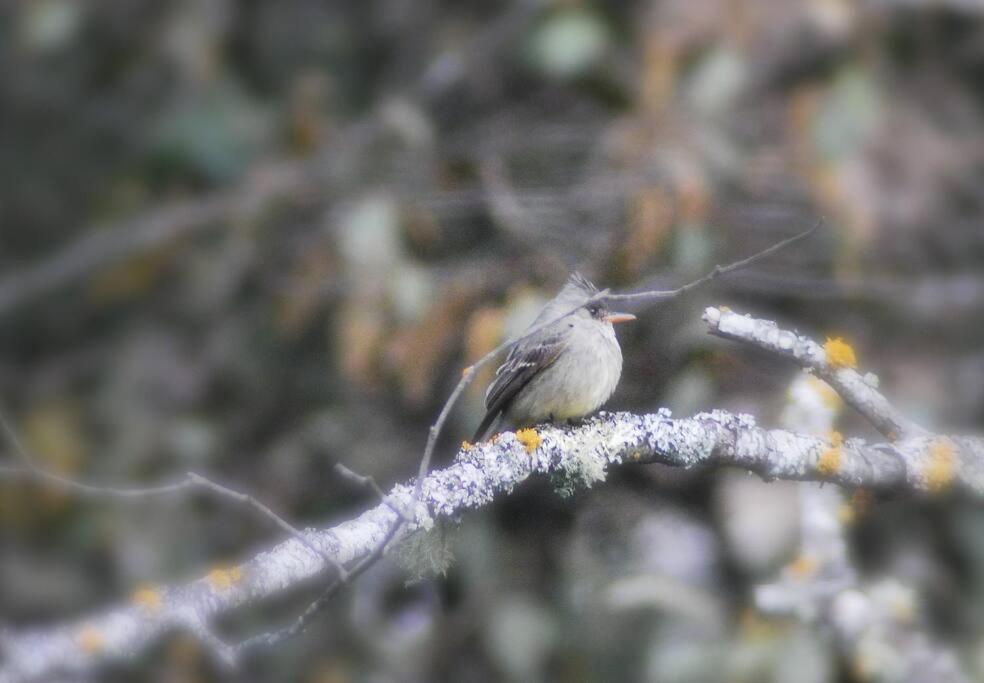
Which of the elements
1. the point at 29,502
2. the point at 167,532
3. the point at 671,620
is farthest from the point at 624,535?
the point at 29,502

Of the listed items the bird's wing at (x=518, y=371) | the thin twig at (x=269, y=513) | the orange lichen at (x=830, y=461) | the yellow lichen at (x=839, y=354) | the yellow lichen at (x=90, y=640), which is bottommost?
the bird's wing at (x=518, y=371)

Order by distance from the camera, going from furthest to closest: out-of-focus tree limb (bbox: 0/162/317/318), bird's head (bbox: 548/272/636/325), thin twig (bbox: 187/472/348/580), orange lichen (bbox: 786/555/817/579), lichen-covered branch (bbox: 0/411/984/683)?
out-of-focus tree limb (bbox: 0/162/317/318) < bird's head (bbox: 548/272/636/325) < orange lichen (bbox: 786/555/817/579) < lichen-covered branch (bbox: 0/411/984/683) < thin twig (bbox: 187/472/348/580)

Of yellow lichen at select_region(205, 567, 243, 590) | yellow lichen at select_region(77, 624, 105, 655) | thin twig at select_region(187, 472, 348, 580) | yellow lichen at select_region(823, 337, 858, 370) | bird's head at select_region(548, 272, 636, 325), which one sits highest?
thin twig at select_region(187, 472, 348, 580)

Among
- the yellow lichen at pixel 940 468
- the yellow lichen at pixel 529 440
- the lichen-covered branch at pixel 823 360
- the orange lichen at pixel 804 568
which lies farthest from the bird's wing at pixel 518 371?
the yellow lichen at pixel 940 468

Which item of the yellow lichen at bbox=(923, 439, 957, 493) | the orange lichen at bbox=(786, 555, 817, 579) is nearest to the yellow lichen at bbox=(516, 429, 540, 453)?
the yellow lichen at bbox=(923, 439, 957, 493)

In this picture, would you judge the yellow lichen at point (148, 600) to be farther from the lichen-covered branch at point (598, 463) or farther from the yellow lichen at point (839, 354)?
the yellow lichen at point (839, 354)

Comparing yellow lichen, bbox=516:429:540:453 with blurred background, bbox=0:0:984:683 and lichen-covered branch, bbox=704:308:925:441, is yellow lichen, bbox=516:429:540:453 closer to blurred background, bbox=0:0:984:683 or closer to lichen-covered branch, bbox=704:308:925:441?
lichen-covered branch, bbox=704:308:925:441

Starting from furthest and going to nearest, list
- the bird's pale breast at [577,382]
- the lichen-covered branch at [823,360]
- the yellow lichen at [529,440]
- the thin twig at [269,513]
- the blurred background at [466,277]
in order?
the blurred background at [466,277] → the bird's pale breast at [577,382] → the yellow lichen at [529,440] → the lichen-covered branch at [823,360] → the thin twig at [269,513]
